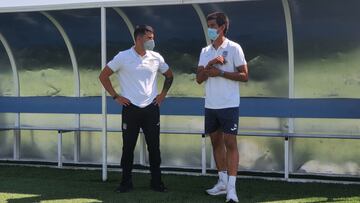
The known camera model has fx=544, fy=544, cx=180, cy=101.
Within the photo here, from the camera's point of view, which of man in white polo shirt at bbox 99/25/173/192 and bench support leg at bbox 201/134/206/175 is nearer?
man in white polo shirt at bbox 99/25/173/192

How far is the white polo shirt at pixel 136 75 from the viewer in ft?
18.1

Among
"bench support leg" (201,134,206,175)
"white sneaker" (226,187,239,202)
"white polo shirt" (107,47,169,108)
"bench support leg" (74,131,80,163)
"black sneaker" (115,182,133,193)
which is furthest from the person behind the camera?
"bench support leg" (74,131,80,163)

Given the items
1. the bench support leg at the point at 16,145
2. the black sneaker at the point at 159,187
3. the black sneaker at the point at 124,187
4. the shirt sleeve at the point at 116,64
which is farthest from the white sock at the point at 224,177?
the bench support leg at the point at 16,145

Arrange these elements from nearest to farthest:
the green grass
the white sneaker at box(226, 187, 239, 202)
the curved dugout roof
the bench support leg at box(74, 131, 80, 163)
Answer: the white sneaker at box(226, 187, 239, 202)
the green grass
the curved dugout roof
the bench support leg at box(74, 131, 80, 163)

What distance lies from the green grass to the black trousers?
25 cm

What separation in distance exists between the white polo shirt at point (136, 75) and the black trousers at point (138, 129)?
9 centimetres

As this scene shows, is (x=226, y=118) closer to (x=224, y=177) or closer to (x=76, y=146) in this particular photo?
(x=224, y=177)

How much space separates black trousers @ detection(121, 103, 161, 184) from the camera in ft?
18.2

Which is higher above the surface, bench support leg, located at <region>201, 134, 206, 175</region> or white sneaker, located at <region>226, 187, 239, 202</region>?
bench support leg, located at <region>201, 134, 206, 175</region>

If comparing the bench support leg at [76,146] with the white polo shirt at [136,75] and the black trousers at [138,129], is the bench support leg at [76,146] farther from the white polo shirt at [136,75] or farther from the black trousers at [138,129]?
the white polo shirt at [136,75]

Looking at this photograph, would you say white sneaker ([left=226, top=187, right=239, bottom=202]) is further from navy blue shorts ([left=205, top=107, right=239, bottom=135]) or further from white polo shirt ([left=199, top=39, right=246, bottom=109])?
white polo shirt ([left=199, top=39, right=246, bottom=109])

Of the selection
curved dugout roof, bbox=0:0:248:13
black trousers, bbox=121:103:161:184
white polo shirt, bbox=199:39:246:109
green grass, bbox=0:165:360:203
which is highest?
curved dugout roof, bbox=0:0:248:13

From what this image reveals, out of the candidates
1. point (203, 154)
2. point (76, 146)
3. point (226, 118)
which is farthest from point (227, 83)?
point (76, 146)

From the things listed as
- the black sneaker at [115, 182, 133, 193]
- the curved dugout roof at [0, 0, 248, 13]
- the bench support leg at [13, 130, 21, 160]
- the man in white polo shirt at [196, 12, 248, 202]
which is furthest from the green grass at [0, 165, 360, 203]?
the curved dugout roof at [0, 0, 248, 13]
